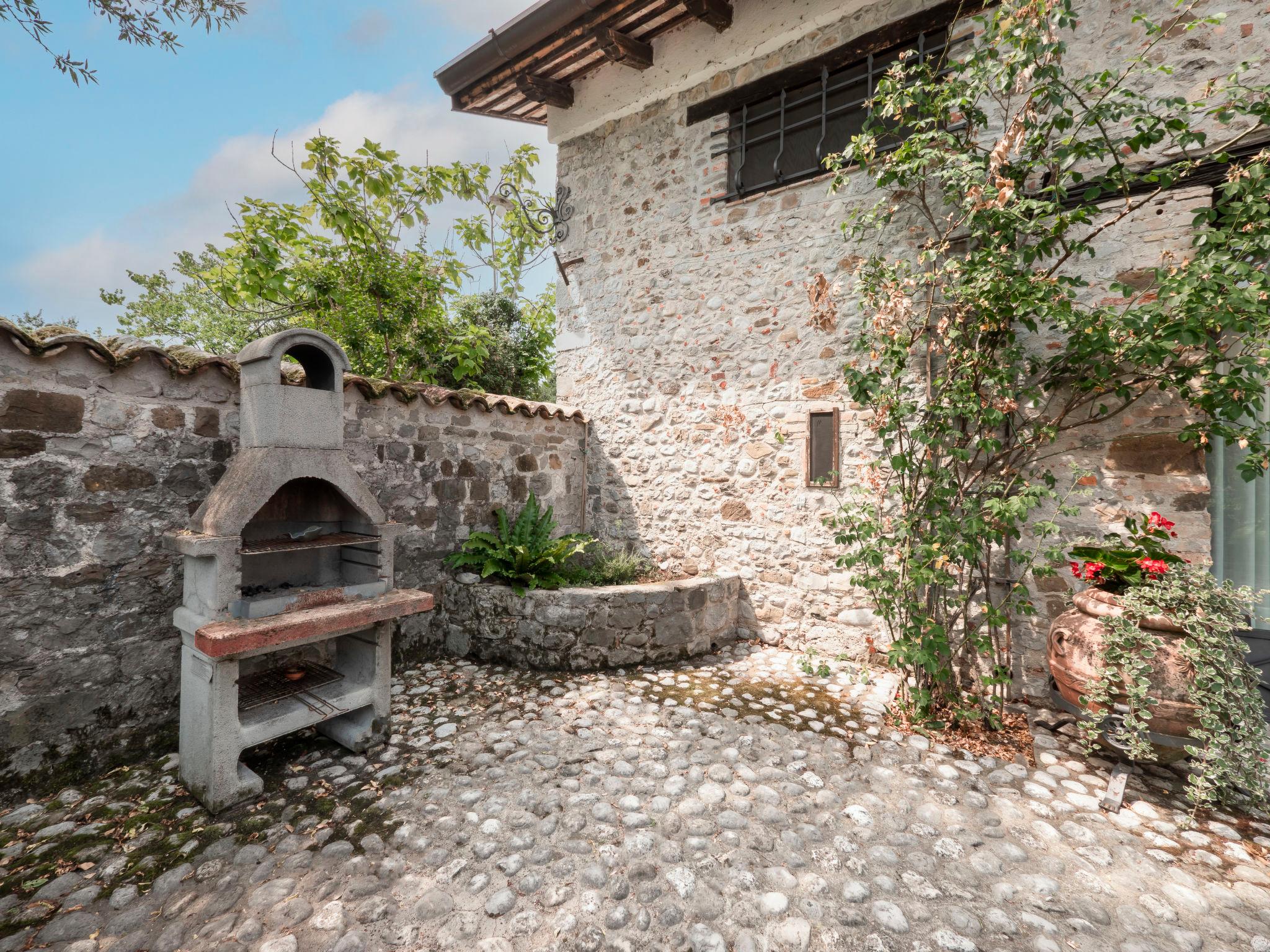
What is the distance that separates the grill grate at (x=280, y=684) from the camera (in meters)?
2.98

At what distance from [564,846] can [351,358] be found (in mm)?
7166

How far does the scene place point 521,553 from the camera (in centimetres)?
454

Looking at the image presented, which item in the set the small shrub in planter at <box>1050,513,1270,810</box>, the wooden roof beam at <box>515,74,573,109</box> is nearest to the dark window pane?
the small shrub in planter at <box>1050,513,1270,810</box>

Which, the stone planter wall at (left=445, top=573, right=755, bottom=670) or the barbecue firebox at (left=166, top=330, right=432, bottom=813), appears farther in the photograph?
the stone planter wall at (left=445, top=573, right=755, bottom=670)

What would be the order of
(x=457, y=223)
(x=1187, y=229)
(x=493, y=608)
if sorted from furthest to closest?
(x=457, y=223) < (x=493, y=608) < (x=1187, y=229)

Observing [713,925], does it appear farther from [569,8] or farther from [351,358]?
[351,358]

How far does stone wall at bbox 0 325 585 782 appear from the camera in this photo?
2.64 m

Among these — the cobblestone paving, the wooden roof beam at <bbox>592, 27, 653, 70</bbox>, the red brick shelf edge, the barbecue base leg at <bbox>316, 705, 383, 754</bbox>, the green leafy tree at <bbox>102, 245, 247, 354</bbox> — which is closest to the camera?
the cobblestone paving

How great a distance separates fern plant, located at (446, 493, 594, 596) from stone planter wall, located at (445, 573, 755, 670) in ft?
0.42

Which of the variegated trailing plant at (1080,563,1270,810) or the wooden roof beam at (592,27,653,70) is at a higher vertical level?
the wooden roof beam at (592,27,653,70)

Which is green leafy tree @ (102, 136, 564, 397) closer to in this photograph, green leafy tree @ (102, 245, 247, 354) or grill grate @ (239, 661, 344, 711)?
grill grate @ (239, 661, 344, 711)

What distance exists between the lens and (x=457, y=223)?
865 centimetres

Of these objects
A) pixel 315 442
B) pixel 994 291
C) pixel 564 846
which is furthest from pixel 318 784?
pixel 994 291

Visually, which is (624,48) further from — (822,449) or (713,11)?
(822,449)
